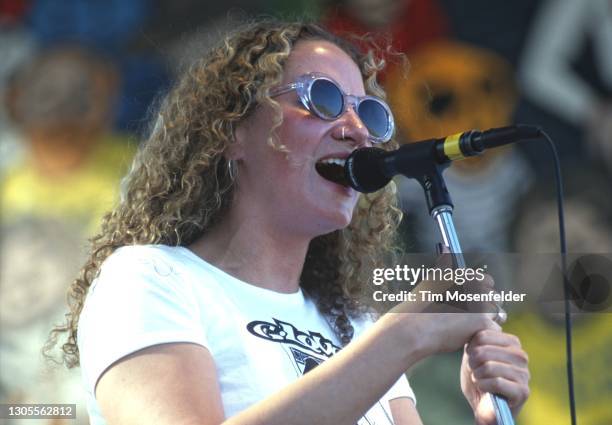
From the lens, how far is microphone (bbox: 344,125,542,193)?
1762 mm

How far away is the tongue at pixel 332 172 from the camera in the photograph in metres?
2.10

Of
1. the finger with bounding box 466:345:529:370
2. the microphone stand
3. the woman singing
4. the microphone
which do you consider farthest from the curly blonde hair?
the finger with bounding box 466:345:529:370

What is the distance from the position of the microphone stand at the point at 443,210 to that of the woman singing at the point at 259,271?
0.03 m

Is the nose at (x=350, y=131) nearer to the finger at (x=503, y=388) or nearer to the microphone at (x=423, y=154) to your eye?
the microphone at (x=423, y=154)

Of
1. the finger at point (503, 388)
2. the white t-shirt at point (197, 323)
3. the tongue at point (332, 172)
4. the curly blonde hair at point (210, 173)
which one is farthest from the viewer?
the curly blonde hair at point (210, 173)

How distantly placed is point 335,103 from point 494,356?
0.72 meters

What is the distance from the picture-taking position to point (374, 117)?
2295mm

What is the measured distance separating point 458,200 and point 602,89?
0.66m

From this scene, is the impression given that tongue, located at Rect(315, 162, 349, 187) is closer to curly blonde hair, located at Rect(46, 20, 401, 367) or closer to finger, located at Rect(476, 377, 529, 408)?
curly blonde hair, located at Rect(46, 20, 401, 367)

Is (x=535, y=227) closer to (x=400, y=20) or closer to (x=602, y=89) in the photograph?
(x=602, y=89)

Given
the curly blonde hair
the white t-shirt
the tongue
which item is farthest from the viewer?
the curly blonde hair

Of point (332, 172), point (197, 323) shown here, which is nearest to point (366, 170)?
point (332, 172)

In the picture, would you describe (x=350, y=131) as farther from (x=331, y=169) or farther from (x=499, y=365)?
(x=499, y=365)

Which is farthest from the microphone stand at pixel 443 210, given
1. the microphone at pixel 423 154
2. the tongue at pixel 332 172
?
→ the tongue at pixel 332 172
